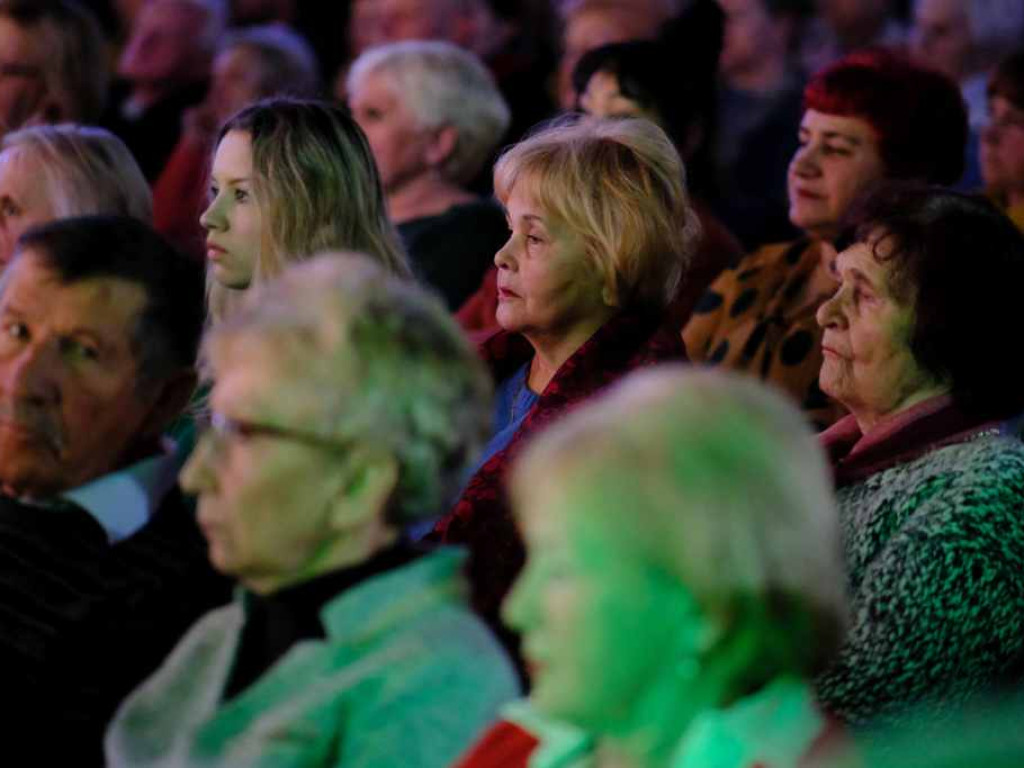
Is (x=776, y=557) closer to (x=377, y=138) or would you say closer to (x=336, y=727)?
(x=336, y=727)

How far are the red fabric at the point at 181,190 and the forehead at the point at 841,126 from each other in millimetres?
2130

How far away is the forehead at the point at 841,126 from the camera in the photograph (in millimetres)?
5062

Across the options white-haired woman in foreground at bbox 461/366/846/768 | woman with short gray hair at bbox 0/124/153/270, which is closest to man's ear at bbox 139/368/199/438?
white-haired woman in foreground at bbox 461/366/846/768

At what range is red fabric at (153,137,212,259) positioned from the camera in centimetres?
667

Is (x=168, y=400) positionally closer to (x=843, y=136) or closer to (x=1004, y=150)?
A: (x=843, y=136)

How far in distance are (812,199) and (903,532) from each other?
1668 mm

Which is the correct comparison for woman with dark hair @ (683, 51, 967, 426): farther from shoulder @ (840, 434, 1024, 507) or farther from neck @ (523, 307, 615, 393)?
shoulder @ (840, 434, 1024, 507)

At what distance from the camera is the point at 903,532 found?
359 cm

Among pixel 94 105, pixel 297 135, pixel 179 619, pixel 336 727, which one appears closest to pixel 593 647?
pixel 336 727

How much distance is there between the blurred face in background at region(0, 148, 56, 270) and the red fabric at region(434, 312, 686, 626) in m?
1.26

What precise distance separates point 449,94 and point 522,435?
231 cm

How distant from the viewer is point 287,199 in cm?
424

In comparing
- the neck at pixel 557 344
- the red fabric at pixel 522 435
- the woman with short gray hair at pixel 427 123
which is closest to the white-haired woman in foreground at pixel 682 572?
the red fabric at pixel 522 435

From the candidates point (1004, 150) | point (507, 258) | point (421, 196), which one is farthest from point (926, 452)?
point (421, 196)
